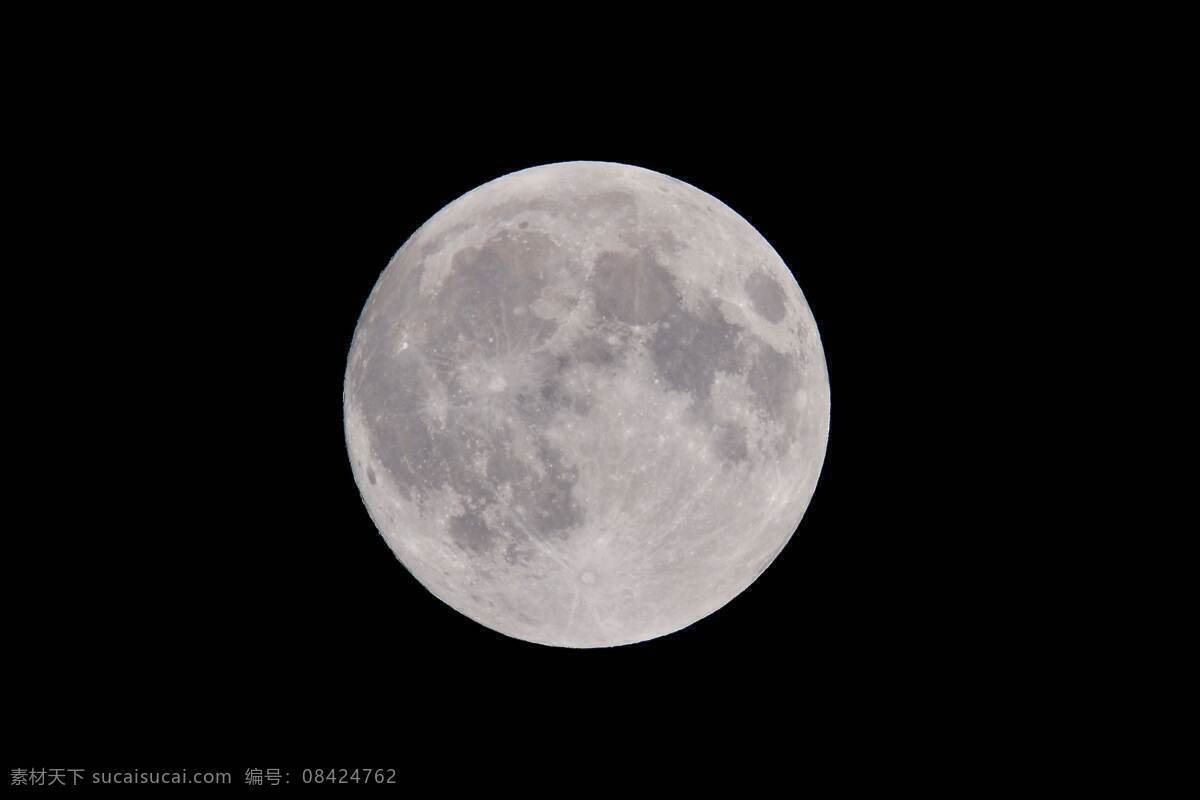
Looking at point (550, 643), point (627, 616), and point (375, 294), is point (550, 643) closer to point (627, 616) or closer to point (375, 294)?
point (627, 616)

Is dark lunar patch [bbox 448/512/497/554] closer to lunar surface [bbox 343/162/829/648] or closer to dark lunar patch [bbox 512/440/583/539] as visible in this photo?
lunar surface [bbox 343/162/829/648]

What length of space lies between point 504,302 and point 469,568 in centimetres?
141

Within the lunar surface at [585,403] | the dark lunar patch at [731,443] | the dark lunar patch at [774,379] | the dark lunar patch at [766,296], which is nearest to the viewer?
the lunar surface at [585,403]

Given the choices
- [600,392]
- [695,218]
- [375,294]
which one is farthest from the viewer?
[375,294]

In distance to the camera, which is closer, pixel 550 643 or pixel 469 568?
pixel 469 568

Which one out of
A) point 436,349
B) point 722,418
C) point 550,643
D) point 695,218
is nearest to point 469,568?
point 550,643

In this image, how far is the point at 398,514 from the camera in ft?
15.6

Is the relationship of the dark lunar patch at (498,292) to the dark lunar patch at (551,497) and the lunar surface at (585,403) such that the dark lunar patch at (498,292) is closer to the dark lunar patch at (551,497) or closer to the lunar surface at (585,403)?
the lunar surface at (585,403)

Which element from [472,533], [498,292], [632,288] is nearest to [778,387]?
[632,288]

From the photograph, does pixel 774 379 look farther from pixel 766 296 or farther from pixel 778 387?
pixel 766 296

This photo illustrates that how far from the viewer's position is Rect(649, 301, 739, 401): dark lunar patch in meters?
4.23

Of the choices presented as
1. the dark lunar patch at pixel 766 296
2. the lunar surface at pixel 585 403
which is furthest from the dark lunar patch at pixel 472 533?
the dark lunar patch at pixel 766 296

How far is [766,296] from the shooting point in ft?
15.5

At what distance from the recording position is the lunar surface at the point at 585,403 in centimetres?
419
